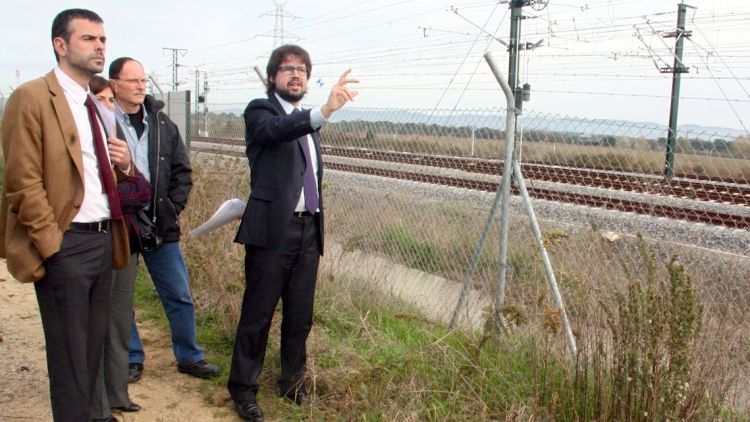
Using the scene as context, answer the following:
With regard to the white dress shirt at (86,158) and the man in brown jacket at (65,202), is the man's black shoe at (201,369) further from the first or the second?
the white dress shirt at (86,158)

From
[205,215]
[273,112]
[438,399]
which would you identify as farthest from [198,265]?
[438,399]

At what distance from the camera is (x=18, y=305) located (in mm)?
5914

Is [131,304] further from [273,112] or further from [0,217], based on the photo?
[273,112]

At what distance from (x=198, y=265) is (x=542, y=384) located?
3.28 metres

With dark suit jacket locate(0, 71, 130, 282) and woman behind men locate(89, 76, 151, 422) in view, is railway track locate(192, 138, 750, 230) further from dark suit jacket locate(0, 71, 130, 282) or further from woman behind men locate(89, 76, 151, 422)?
dark suit jacket locate(0, 71, 130, 282)

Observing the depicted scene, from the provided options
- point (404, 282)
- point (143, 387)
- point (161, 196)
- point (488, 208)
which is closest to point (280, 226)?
point (161, 196)

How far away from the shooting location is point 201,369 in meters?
4.39

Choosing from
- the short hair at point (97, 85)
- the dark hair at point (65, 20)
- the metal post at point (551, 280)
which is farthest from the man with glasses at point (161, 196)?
the metal post at point (551, 280)

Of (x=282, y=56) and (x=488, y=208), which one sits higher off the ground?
(x=282, y=56)

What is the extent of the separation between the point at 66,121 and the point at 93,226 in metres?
0.50

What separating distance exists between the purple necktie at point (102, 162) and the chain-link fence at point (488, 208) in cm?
244

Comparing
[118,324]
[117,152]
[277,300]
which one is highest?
[117,152]

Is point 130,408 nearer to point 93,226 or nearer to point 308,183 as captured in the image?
point 93,226

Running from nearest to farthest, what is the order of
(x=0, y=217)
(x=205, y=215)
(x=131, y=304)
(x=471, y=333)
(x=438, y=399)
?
(x=0, y=217) < (x=438, y=399) < (x=131, y=304) < (x=471, y=333) < (x=205, y=215)
